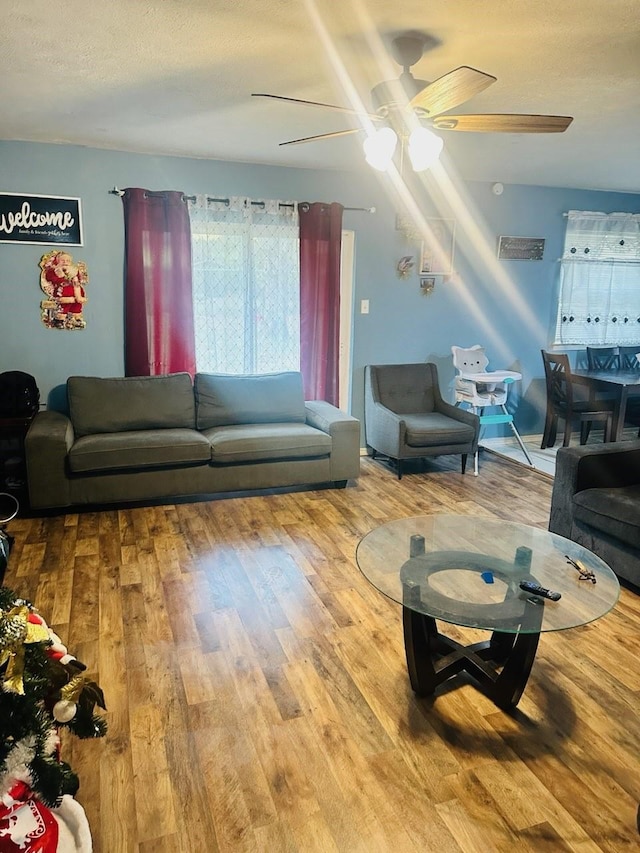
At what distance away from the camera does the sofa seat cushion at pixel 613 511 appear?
2.78 m

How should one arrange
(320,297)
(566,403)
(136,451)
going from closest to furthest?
1. (136,451)
2. (320,297)
3. (566,403)

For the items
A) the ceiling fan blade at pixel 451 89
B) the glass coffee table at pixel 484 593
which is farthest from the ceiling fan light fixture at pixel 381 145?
the glass coffee table at pixel 484 593

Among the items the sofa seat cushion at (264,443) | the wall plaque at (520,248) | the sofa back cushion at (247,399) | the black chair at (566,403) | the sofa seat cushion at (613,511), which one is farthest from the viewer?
the wall plaque at (520,248)

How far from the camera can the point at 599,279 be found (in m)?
5.68

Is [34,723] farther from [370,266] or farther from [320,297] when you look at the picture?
[370,266]

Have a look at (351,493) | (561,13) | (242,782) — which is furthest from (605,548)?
(561,13)

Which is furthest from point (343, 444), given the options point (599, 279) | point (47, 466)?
point (599, 279)

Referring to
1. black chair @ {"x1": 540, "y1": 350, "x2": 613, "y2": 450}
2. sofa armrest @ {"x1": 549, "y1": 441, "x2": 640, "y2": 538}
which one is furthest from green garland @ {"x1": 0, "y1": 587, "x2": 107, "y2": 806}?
black chair @ {"x1": 540, "y1": 350, "x2": 613, "y2": 450}

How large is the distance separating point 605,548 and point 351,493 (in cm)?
179

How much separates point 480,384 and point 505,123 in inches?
117

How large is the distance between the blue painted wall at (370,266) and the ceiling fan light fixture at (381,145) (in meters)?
2.37

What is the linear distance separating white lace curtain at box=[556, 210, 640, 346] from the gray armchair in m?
1.58

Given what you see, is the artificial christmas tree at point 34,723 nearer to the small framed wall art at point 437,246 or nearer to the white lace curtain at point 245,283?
the white lace curtain at point 245,283

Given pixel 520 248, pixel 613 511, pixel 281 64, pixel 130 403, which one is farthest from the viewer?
pixel 520 248
